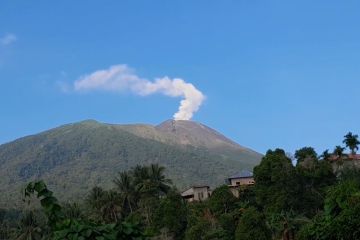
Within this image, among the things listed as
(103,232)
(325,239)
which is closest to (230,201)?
(325,239)

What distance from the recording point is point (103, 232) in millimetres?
5852

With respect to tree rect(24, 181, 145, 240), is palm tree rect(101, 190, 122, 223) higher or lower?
higher

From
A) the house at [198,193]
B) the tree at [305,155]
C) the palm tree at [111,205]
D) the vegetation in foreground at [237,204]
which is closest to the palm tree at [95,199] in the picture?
the vegetation in foreground at [237,204]

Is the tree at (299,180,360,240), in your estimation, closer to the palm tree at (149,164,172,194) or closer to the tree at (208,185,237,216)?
the tree at (208,185,237,216)

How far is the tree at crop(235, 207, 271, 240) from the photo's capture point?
5322cm

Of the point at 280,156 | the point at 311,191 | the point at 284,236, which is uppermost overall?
the point at 280,156

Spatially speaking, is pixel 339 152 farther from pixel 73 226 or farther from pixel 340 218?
pixel 73 226

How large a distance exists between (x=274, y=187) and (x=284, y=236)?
514 inches

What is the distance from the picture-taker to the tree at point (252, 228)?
175 feet

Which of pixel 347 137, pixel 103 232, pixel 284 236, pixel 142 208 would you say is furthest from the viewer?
pixel 347 137

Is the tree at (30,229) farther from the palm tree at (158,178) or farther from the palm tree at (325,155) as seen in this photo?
the palm tree at (325,155)

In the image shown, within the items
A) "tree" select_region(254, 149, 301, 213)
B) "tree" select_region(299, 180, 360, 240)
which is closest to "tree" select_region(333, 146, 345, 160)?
→ "tree" select_region(254, 149, 301, 213)

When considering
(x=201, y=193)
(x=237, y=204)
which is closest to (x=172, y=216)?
(x=237, y=204)

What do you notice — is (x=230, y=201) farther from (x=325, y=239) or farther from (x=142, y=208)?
(x=325, y=239)
